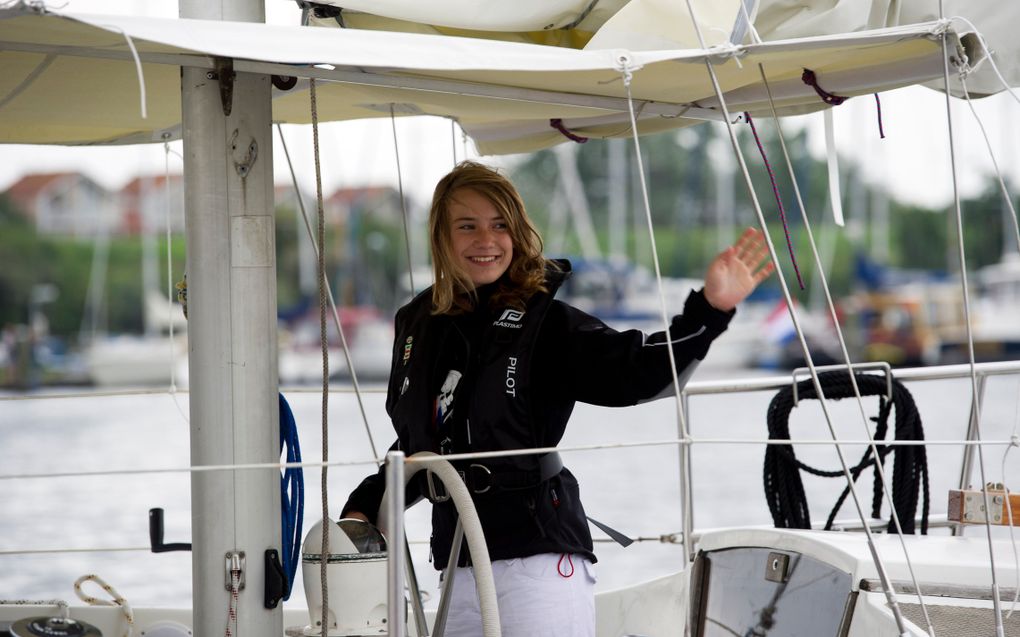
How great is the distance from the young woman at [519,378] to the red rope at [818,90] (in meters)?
0.64

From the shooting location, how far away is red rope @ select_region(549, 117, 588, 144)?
3.64 meters

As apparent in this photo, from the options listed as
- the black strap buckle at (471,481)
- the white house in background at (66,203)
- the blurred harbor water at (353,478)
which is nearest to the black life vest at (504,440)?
the black strap buckle at (471,481)

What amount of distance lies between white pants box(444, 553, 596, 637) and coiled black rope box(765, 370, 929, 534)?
1.22 metres

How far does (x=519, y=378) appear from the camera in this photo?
2600 mm

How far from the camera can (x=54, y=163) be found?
38.1 meters

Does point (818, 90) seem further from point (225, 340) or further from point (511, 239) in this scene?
point (225, 340)

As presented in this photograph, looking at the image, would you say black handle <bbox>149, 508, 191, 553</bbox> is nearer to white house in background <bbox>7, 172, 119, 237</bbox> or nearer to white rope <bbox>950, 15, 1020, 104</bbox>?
white rope <bbox>950, 15, 1020, 104</bbox>

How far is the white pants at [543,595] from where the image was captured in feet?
8.38

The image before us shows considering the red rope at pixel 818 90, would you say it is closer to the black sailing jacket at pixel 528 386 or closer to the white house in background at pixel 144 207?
the black sailing jacket at pixel 528 386

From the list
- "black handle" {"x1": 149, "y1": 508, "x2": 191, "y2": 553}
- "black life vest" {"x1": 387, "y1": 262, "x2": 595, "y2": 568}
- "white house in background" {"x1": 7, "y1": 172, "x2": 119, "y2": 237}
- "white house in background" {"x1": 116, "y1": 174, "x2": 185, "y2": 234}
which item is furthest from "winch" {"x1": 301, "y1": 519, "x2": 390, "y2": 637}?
"white house in background" {"x1": 7, "y1": 172, "x2": 119, "y2": 237}

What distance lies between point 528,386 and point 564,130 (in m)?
1.27

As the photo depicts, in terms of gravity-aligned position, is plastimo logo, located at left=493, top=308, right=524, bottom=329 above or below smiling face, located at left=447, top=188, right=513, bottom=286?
below

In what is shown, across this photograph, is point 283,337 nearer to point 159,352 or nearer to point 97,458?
point 159,352

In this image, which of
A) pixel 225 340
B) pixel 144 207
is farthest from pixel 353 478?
pixel 144 207
